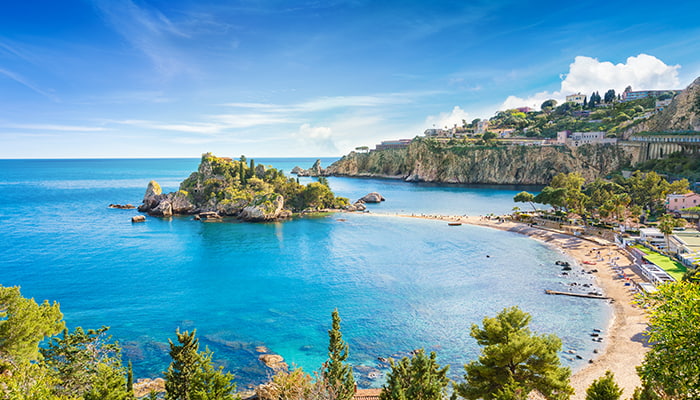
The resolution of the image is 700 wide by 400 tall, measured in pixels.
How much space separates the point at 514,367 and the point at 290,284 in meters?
29.6

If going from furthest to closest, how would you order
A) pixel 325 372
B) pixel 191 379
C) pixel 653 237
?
pixel 653 237, pixel 325 372, pixel 191 379

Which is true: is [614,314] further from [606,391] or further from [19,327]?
[19,327]

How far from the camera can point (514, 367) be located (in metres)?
18.3

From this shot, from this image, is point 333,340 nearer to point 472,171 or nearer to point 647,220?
point 647,220

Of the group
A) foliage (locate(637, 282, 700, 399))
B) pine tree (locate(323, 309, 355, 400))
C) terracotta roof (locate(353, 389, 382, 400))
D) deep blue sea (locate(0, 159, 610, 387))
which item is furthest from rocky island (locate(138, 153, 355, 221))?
foliage (locate(637, 282, 700, 399))

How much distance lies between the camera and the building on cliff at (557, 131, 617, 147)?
140500 millimetres

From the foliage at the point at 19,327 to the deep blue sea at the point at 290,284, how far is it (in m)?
6.60

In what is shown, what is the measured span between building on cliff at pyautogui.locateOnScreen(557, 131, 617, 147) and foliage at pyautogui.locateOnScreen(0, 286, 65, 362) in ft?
540

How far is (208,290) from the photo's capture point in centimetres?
4181

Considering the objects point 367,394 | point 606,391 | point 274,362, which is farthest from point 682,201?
point 274,362

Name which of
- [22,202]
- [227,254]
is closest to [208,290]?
[227,254]

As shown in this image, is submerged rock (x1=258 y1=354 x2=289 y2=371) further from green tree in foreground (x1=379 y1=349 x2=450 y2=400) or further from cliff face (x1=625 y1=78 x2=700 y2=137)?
cliff face (x1=625 y1=78 x2=700 y2=137)

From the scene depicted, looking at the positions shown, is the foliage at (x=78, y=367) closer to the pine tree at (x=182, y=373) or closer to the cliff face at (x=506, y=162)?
the pine tree at (x=182, y=373)

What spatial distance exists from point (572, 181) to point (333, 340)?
77288 millimetres
